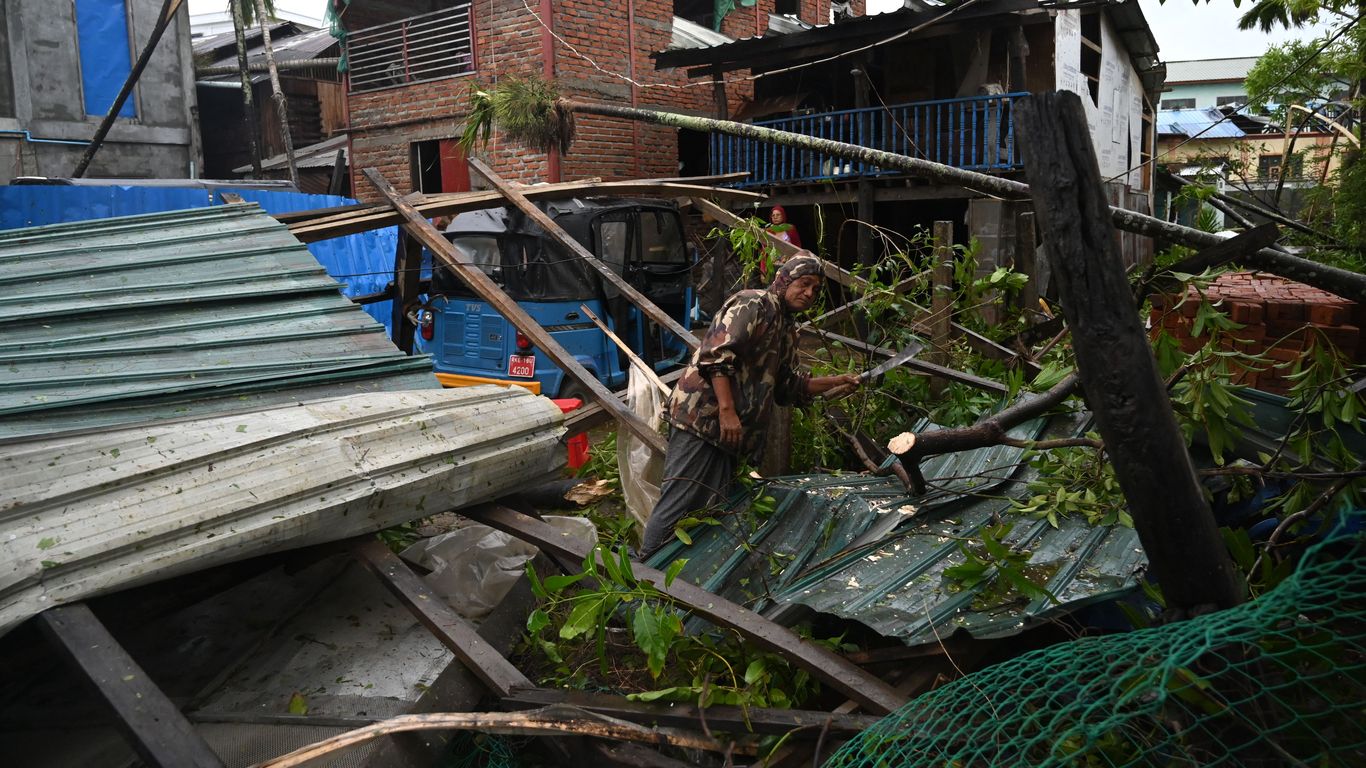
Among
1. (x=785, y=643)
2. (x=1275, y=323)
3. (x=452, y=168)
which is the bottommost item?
(x=785, y=643)

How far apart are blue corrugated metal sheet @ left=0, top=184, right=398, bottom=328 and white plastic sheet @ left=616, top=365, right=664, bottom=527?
5.57 metres

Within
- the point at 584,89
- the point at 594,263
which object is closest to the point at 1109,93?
the point at 584,89

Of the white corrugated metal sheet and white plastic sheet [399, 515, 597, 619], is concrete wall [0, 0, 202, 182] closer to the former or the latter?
white plastic sheet [399, 515, 597, 619]

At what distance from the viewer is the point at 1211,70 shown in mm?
43344

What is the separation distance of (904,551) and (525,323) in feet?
8.16

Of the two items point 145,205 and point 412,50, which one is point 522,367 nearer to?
point 145,205

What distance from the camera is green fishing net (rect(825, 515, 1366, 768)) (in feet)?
5.67

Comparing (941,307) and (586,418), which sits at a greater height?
(941,307)


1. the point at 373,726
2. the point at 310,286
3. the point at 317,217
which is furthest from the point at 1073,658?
the point at 317,217

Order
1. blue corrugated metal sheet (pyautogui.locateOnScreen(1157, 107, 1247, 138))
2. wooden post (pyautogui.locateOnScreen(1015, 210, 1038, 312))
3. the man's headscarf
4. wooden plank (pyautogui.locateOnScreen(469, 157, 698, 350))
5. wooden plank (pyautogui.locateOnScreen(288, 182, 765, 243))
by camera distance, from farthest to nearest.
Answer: blue corrugated metal sheet (pyautogui.locateOnScreen(1157, 107, 1247, 138)) < wooden post (pyautogui.locateOnScreen(1015, 210, 1038, 312)) < wooden plank (pyautogui.locateOnScreen(469, 157, 698, 350)) < wooden plank (pyautogui.locateOnScreen(288, 182, 765, 243)) < the man's headscarf

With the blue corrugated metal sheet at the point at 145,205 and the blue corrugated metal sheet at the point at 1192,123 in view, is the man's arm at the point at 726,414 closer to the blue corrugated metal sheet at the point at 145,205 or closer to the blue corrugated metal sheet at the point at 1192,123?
the blue corrugated metal sheet at the point at 145,205

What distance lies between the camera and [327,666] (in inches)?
137

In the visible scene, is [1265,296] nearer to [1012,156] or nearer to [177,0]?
[1012,156]

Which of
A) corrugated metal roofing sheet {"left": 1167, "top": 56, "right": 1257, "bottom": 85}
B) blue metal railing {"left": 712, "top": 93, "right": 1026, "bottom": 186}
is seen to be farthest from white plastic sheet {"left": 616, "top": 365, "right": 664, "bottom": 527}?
corrugated metal roofing sheet {"left": 1167, "top": 56, "right": 1257, "bottom": 85}
